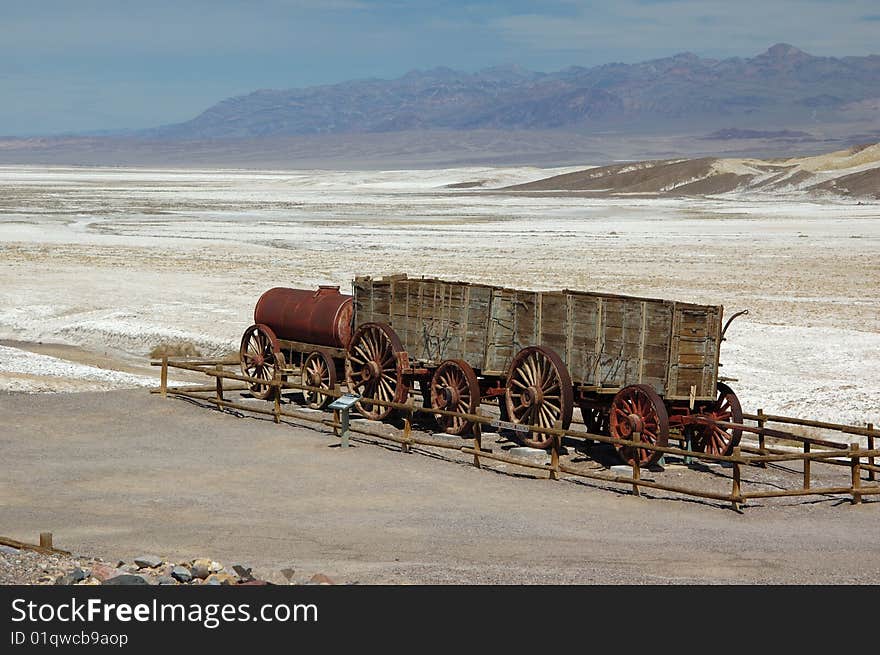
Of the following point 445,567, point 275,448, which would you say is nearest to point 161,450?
point 275,448

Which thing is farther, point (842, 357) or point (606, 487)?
point (842, 357)

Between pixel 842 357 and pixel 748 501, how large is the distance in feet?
38.1

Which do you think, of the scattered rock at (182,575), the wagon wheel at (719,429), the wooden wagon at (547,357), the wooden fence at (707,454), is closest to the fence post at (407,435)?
the wooden fence at (707,454)

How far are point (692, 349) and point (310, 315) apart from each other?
7613 millimetres

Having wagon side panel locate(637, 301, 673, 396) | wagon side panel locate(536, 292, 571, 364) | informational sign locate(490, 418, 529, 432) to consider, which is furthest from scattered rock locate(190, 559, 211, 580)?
wagon side panel locate(536, 292, 571, 364)

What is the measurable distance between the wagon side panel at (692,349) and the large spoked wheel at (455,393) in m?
3.14

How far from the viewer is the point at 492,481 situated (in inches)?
658

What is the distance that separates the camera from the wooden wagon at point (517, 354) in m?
17.4

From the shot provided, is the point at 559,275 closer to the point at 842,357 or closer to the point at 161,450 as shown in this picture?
the point at 842,357

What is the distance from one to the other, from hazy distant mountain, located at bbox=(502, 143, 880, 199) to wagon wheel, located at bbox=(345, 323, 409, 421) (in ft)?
275

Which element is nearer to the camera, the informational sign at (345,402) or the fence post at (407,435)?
the fence post at (407,435)

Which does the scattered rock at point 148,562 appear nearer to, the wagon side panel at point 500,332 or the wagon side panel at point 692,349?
the wagon side panel at point 692,349

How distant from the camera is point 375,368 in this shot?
20781 millimetres

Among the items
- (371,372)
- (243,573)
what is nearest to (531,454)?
(371,372)
